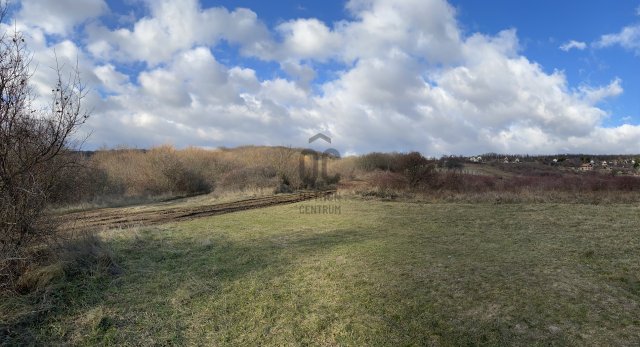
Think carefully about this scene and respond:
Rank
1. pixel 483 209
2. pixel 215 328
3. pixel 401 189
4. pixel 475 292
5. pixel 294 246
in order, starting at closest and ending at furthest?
pixel 215 328 < pixel 475 292 < pixel 294 246 < pixel 483 209 < pixel 401 189

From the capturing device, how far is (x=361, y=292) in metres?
5.43

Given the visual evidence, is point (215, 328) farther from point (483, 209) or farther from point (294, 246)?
point (483, 209)

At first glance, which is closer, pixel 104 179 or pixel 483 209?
pixel 483 209

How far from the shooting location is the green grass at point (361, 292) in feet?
14.3

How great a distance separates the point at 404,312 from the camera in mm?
4762

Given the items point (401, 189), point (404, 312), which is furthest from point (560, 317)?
point (401, 189)

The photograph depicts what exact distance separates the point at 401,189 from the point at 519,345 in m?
17.1

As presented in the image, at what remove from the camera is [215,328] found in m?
4.67

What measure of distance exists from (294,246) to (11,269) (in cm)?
466

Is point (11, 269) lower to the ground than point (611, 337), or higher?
higher

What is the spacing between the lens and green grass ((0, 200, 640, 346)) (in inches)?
171

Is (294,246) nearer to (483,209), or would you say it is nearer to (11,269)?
(11,269)

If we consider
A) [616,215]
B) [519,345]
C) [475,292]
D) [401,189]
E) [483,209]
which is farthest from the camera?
[401,189]

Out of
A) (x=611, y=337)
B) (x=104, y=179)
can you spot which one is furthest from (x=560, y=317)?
(x=104, y=179)
